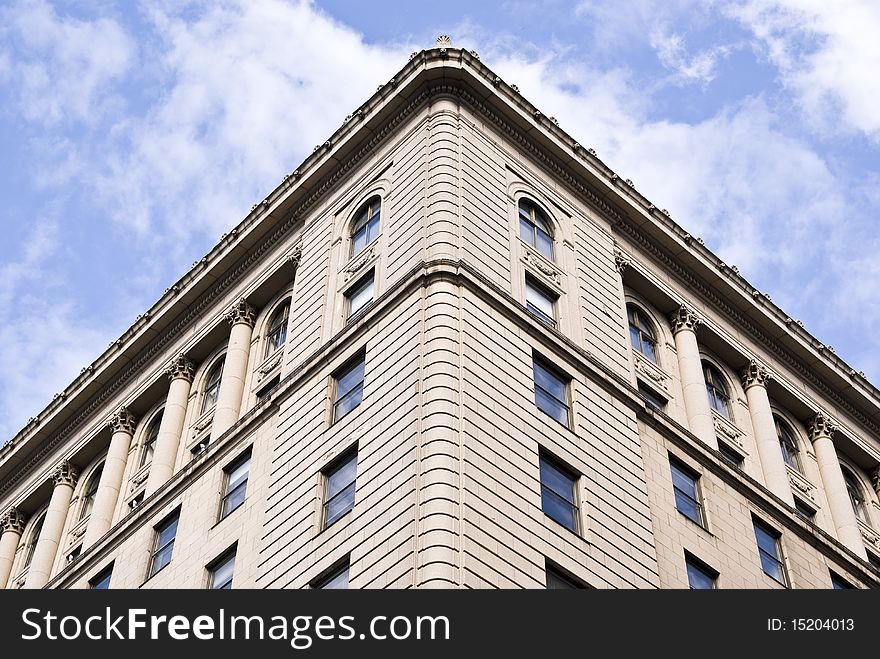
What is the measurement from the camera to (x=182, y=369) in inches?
2415

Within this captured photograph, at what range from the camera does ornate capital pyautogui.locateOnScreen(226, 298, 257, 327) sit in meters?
59.8

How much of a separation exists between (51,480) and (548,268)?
2555cm

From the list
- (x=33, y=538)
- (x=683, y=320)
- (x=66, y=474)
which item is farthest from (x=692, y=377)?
(x=33, y=538)

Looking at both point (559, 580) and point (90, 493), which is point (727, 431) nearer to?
point (559, 580)

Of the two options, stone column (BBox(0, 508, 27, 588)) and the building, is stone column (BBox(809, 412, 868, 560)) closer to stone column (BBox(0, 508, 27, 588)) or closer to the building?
the building

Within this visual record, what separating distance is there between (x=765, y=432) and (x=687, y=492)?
37.2 ft

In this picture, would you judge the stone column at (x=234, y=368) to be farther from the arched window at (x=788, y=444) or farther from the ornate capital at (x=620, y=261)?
the arched window at (x=788, y=444)

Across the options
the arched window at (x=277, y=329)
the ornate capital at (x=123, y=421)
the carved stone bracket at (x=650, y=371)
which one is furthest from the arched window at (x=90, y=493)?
the carved stone bracket at (x=650, y=371)

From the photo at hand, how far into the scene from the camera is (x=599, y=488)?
43.5m

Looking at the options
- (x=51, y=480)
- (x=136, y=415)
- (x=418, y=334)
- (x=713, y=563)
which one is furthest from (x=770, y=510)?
(x=51, y=480)

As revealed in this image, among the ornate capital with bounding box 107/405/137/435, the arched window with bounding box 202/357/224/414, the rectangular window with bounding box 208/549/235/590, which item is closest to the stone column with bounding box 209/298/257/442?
the arched window with bounding box 202/357/224/414

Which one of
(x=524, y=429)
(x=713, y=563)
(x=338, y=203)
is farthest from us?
(x=338, y=203)

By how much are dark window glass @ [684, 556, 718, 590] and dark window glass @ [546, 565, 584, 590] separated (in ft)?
20.1
